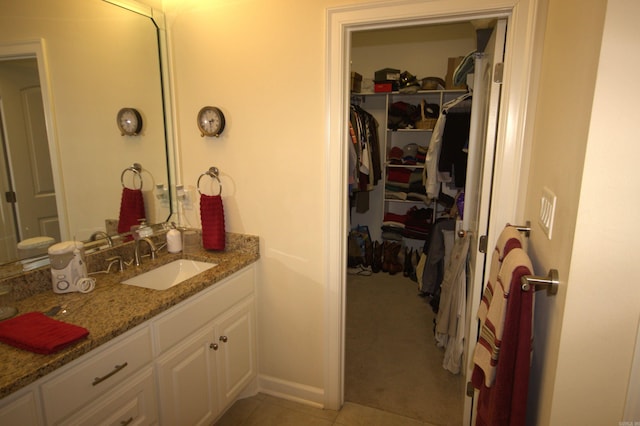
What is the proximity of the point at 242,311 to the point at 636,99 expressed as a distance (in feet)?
5.93

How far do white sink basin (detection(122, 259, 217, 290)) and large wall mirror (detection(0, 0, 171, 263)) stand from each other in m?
0.33

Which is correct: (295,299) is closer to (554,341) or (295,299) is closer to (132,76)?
(554,341)

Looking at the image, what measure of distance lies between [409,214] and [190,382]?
10.5ft

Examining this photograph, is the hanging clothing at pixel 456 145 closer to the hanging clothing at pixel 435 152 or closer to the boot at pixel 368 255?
the hanging clothing at pixel 435 152

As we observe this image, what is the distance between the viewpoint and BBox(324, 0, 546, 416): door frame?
1.49m

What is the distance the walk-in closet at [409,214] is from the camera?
229 centimetres

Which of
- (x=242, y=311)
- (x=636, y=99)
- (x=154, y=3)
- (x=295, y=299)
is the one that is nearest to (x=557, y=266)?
(x=636, y=99)

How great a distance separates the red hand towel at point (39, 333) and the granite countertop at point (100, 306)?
0.02 m

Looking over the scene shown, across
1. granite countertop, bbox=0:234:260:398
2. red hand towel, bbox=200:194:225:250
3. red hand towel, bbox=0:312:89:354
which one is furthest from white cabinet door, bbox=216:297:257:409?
red hand towel, bbox=0:312:89:354

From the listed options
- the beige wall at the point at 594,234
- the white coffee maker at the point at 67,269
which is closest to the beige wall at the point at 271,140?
the white coffee maker at the point at 67,269

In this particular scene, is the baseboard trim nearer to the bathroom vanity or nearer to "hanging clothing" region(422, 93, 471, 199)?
the bathroom vanity

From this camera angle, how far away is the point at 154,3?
1990 millimetres

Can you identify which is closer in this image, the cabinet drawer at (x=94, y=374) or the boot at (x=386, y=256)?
the cabinet drawer at (x=94, y=374)

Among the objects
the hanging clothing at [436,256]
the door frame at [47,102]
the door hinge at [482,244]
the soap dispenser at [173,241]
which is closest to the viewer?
the door frame at [47,102]
